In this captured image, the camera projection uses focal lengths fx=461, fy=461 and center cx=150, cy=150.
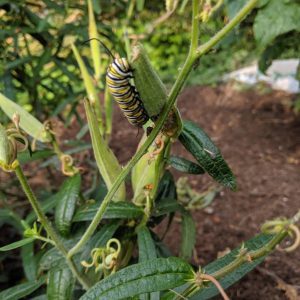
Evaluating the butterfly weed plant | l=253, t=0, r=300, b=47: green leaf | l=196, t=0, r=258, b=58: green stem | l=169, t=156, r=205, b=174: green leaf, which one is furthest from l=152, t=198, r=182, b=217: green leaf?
l=253, t=0, r=300, b=47: green leaf

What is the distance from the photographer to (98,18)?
1.70 metres

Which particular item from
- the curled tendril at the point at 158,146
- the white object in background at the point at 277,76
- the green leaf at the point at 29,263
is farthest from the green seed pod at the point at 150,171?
the white object in background at the point at 277,76

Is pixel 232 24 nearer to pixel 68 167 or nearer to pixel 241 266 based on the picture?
pixel 241 266

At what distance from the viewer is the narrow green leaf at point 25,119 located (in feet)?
3.61

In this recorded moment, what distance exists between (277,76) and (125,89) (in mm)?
2135

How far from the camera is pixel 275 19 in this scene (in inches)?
56.3

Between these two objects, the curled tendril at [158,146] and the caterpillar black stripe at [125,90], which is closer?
the caterpillar black stripe at [125,90]

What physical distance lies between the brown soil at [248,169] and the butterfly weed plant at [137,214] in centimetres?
46

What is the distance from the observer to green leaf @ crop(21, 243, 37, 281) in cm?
126

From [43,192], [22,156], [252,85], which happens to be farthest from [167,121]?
[252,85]

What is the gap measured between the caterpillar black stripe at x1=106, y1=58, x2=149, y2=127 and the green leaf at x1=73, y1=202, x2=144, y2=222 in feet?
0.98

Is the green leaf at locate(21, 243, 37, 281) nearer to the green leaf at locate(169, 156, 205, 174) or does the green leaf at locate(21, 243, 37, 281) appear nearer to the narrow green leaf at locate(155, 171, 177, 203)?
the narrow green leaf at locate(155, 171, 177, 203)

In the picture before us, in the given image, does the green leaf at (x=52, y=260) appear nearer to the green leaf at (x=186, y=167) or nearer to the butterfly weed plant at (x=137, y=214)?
the butterfly weed plant at (x=137, y=214)

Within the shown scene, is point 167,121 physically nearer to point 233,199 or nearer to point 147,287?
point 147,287
